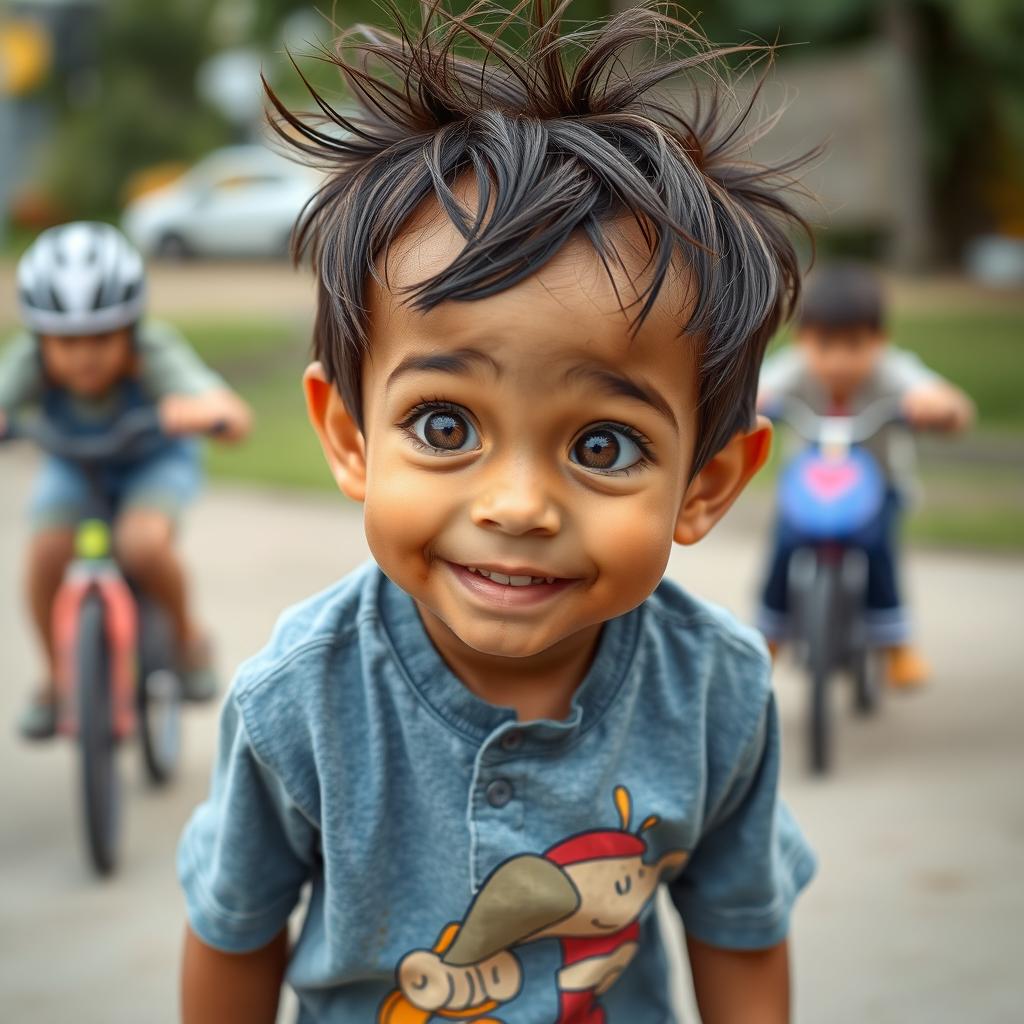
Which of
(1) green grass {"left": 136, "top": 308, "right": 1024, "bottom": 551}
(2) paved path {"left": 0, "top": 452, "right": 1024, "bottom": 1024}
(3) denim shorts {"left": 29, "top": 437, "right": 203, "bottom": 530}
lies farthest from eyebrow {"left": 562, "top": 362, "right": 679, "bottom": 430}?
(1) green grass {"left": 136, "top": 308, "right": 1024, "bottom": 551}

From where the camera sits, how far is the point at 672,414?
4.94 ft

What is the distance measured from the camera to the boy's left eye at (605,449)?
1.47m

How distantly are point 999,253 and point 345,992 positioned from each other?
17.7 m

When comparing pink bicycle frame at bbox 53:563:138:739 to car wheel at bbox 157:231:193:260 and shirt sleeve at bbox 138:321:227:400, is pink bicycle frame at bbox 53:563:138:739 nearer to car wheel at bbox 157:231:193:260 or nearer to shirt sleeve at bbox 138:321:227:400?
shirt sleeve at bbox 138:321:227:400

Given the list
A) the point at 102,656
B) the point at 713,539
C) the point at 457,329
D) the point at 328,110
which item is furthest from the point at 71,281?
the point at 713,539

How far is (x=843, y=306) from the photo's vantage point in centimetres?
422

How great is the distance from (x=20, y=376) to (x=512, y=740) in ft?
8.37

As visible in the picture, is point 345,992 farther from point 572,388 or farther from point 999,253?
point 999,253

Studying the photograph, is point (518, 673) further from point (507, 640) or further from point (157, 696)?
point (157, 696)

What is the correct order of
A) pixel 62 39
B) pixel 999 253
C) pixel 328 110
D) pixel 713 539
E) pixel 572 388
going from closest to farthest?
pixel 572 388
pixel 328 110
pixel 713 539
pixel 999 253
pixel 62 39

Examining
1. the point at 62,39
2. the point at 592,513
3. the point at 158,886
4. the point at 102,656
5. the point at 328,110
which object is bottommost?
the point at 158,886

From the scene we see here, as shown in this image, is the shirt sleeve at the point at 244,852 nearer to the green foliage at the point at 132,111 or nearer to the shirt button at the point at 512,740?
the shirt button at the point at 512,740

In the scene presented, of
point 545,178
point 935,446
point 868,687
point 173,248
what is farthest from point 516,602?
point 173,248

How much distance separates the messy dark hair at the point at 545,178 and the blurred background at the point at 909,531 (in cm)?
19
